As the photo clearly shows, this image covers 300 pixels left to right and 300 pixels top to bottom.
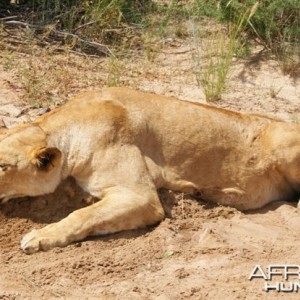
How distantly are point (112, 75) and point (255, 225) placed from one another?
9.66ft

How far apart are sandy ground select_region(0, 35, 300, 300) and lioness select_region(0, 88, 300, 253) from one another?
10cm

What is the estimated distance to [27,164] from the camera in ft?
15.7

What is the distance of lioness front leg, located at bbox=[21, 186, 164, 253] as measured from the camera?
4.60 metres

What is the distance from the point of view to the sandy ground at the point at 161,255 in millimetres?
4238

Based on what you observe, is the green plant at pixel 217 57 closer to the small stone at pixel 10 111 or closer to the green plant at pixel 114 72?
the green plant at pixel 114 72

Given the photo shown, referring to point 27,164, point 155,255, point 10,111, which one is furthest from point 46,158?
point 10,111

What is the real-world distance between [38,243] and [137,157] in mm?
906

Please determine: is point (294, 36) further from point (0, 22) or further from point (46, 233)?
point (46, 233)

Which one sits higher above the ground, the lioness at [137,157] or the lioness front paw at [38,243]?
the lioness at [137,157]

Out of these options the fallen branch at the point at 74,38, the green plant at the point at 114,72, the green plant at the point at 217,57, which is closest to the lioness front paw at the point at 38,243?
the green plant at the point at 114,72

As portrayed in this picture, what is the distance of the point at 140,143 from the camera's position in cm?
512

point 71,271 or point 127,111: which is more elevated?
point 127,111

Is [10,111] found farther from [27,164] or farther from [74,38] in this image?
[74,38]

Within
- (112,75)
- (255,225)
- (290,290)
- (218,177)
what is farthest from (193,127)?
(112,75)
